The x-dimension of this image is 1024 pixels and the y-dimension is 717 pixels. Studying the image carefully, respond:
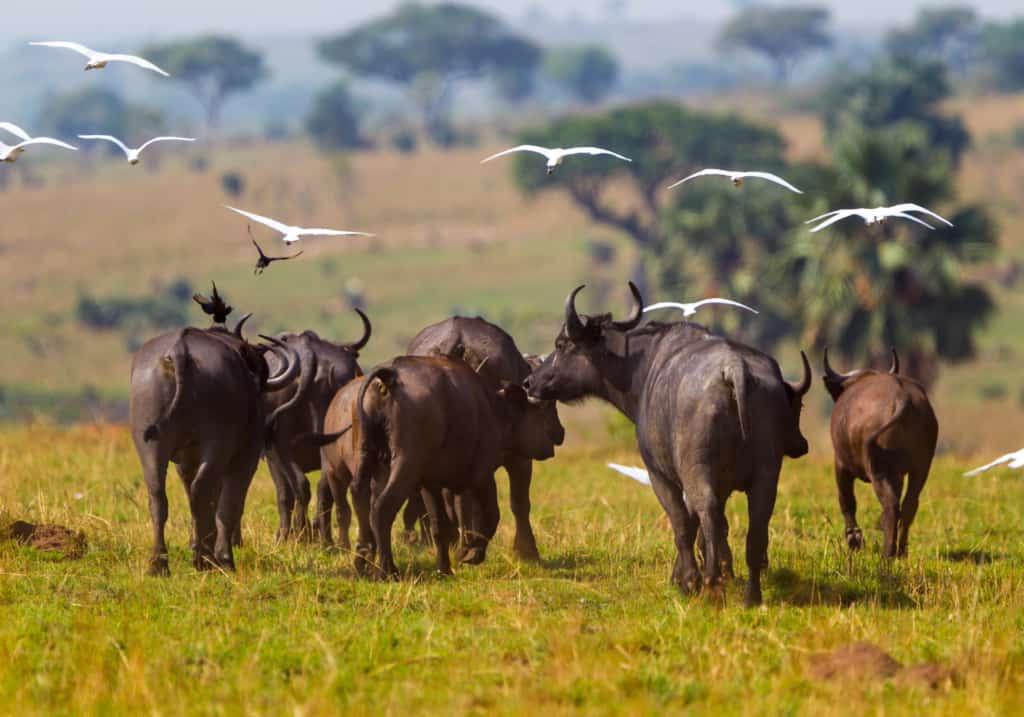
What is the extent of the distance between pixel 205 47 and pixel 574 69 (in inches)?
1330

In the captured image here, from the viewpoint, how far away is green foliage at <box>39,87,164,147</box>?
422 feet

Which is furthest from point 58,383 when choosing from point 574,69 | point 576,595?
point 574,69

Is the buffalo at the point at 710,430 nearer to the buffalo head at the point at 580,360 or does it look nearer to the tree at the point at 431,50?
the buffalo head at the point at 580,360

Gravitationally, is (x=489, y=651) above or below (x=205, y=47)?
below

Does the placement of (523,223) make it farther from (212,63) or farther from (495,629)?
(495,629)

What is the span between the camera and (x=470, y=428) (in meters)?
12.9

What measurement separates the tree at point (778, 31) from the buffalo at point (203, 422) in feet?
439

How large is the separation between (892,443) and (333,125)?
330ft

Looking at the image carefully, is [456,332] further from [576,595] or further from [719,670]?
[719,670]

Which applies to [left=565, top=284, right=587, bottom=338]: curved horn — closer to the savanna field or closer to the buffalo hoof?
the savanna field

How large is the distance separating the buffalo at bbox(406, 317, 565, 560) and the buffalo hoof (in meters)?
2.72

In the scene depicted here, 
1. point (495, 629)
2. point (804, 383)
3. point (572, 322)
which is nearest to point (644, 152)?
point (572, 322)

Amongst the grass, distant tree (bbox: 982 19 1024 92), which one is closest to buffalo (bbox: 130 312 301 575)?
the grass

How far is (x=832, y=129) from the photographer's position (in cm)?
8525
